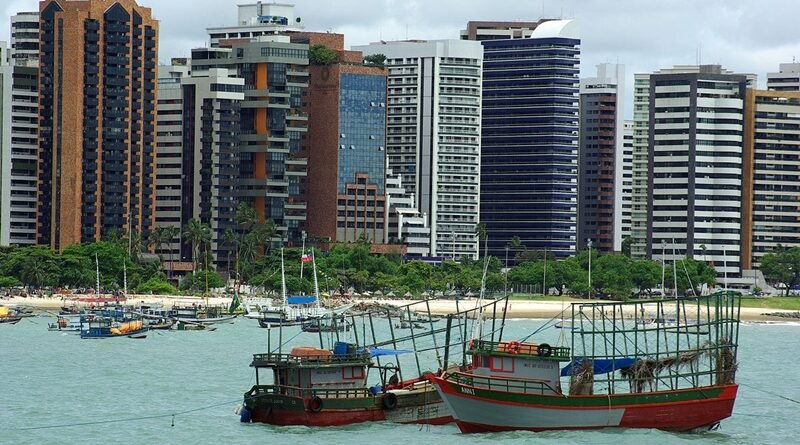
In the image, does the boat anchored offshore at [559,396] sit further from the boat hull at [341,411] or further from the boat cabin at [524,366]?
the boat hull at [341,411]

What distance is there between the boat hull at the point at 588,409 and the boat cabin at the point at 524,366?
70 centimetres

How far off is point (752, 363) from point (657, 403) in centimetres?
7175

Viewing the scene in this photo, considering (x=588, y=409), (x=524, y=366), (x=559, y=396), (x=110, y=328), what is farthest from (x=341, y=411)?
(x=110, y=328)

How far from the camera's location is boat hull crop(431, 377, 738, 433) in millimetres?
81438

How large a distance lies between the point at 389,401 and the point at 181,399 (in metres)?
25.0

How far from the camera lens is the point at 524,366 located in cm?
8200

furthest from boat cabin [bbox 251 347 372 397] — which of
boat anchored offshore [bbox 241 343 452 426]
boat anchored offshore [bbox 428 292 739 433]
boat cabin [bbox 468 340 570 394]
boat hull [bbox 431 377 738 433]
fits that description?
boat cabin [bbox 468 340 570 394]

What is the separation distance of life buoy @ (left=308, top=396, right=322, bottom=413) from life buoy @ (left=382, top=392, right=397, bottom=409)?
3373 mm

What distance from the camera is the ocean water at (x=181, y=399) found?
83.9 metres

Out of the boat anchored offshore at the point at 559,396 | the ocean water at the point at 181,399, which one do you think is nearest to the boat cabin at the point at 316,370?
the ocean water at the point at 181,399

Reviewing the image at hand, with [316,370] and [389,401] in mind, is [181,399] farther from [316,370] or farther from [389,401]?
[389,401]

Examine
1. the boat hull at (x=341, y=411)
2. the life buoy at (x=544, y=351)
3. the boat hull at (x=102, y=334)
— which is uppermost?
the life buoy at (x=544, y=351)

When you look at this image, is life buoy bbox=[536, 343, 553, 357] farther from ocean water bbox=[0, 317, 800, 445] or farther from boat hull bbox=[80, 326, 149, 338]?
boat hull bbox=[80, 326, 149, 338]

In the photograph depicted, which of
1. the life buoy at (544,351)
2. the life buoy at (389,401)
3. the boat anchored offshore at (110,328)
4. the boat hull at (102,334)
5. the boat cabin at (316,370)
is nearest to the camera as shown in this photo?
the life buoy at (544,351)
